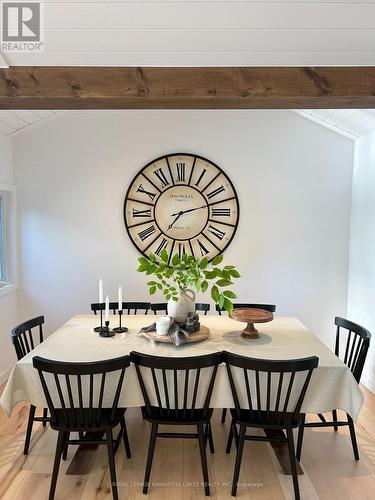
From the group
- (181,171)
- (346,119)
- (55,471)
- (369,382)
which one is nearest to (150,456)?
(55,471)

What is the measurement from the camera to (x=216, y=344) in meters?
2.47

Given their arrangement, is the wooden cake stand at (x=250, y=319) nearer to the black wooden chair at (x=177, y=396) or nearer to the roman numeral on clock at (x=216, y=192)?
the black wooden chair at (x=177, y=396)

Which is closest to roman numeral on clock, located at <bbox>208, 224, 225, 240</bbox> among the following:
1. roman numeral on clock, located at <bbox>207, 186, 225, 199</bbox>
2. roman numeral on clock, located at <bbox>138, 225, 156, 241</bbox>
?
roman numeral on clock, located at <bbox>207, 186, 225, 199</bbox>

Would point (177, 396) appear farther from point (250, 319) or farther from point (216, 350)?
point (250, 319)

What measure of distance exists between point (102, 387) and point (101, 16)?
2147 mm

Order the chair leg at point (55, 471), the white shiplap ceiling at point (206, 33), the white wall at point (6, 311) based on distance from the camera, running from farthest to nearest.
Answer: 1. the white wall at point (6, 311)
2. the white shiplap ceiling at point (206, 33)
3. the chair leg at point (55, 471)

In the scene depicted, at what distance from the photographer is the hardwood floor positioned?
2.15 meters

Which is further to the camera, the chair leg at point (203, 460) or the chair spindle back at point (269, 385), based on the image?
the chair leg at point (203, 460)

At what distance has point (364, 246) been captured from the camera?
3566 millimetres

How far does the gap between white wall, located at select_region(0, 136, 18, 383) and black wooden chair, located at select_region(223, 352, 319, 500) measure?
2.48 m

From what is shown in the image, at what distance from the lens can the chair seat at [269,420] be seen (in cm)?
207

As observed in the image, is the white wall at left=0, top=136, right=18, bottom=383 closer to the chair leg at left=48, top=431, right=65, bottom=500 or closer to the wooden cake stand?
the chair leg at left=48, top=431, right=65, bottom=500

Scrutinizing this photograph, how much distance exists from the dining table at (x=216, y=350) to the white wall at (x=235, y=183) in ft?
3.71

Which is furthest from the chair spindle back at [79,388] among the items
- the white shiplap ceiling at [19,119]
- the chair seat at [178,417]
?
the white shiplap ceiling at [19,119]
